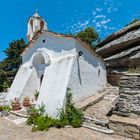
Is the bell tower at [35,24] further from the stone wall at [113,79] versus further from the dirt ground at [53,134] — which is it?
the dirt ground at [53,134]

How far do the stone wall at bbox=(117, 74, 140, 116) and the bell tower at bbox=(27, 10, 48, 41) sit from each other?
1198 centimetres

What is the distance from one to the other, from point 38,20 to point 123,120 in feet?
46.6

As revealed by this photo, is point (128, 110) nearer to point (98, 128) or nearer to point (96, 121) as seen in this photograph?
point (98, 128)

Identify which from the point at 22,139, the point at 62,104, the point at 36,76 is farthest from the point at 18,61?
the point at 22,139

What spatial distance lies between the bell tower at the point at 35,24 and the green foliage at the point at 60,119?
31.9 ft

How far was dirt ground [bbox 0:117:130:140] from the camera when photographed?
8862 mm

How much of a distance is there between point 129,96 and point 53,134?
4317 mm

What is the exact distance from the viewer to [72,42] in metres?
14.1

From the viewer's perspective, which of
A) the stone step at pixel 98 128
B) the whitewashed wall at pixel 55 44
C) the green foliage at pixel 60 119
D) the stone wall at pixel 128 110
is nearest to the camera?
the stone wall at pixel 128 110

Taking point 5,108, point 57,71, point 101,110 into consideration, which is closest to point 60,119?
point 101,110

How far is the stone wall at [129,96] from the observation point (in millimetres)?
9422

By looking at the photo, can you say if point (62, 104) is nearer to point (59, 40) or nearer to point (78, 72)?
point (78, 72)

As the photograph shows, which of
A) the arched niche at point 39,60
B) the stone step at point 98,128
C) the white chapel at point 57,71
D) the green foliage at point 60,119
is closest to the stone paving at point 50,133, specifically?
the stone step at point 98,128

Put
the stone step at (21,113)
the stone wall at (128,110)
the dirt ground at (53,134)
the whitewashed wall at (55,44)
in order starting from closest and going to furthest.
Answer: the stone wall at (128,110), the dirt ground at (53,134), the stone step at (21,113), the whitewashed wall at (55,44)
